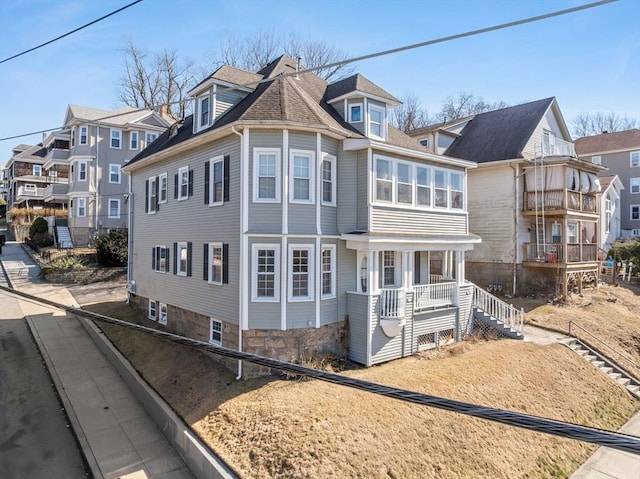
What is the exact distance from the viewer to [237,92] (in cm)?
1555

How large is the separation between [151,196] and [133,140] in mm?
18610

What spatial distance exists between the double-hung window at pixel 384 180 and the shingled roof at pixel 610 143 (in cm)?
3841

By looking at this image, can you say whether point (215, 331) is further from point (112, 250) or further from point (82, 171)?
point (82, 171)

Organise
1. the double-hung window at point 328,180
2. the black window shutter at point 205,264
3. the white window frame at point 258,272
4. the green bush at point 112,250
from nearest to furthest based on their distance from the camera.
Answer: the white window frame at point 258,272 < the double-hung window at point 328,180 < the black window shutter at point 205,264 < the green bush at point 112,250

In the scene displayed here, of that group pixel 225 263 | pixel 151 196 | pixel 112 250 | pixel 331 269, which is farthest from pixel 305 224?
pixel 112 250

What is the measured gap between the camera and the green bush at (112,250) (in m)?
27.6

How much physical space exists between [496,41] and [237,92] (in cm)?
1106

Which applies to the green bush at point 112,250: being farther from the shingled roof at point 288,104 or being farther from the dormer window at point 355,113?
the dormer window at point 355,113

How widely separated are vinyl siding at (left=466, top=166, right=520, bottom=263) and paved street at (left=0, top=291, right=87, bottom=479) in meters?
21.1

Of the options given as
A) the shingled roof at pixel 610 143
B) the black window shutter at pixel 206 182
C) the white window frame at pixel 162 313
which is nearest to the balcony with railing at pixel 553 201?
the black window shutter at pixel 206 182

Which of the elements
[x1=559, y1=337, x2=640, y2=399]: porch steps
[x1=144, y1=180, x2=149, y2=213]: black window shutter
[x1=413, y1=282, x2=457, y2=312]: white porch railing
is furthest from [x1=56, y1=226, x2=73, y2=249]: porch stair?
[x1=559, y1=337, x2=640, y2=399]: porch steps

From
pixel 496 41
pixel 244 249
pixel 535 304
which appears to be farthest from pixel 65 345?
pixel 535 304

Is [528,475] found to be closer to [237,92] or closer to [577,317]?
[577,317]

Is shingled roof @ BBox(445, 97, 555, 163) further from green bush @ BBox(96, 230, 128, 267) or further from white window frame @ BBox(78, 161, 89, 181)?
white window frame @ BBox(78, 161, 89, 181)
